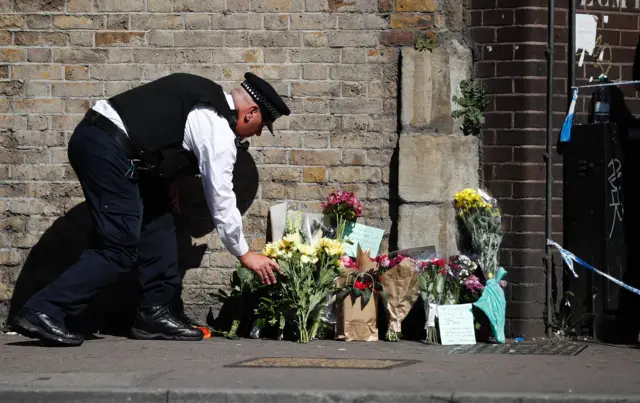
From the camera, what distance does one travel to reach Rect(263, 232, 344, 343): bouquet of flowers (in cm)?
725

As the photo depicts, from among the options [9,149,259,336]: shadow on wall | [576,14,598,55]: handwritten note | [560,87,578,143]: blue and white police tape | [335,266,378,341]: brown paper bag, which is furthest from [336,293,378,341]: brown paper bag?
[576,14,598,55]: handwritten note

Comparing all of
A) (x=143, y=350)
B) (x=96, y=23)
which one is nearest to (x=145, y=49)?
(x=96, y=23)

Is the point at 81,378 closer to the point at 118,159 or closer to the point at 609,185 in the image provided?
the point at 118,159

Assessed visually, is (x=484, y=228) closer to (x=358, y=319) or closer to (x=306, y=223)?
(x=358, y=319)

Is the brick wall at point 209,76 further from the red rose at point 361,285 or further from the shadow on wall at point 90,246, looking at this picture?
the red rose at point 361,285

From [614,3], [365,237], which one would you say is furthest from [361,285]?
[614,3]

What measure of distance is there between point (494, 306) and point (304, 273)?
1287 mm

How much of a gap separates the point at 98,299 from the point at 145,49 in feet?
6.13

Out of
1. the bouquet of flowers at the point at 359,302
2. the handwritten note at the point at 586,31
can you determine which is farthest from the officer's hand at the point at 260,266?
the handwritten note at the point at 586,31

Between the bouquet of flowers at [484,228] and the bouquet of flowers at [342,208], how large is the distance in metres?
0.75

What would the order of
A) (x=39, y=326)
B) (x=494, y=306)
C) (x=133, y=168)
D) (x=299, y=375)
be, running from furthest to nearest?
(x=494, y=306) < (x=133, y=168) < (x=39, y=326) < (x=299, y=375)

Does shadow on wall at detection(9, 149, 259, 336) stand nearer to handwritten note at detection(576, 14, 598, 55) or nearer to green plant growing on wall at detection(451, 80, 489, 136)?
green plant growing on wall at detection(451, 80, 489, 136)

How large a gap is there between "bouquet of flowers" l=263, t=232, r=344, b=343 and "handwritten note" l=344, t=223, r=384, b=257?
0.43 meters

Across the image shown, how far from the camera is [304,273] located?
725 cm
